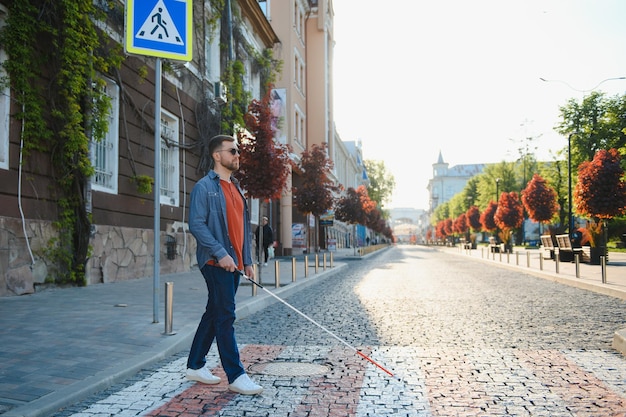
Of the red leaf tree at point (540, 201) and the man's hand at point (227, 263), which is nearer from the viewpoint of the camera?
the man's hand at point (227, 263)

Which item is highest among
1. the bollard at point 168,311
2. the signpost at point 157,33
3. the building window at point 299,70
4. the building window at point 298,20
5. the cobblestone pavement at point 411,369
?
the building window at point 298,20

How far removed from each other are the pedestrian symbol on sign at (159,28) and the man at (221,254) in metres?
2.87

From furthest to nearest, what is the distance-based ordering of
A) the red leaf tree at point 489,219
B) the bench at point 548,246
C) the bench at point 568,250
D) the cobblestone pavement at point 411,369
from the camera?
the red leaf tree at point 489,219, the bench at point 548,246, the bench at point 568,250, the cobblestone pavement at point 411,369

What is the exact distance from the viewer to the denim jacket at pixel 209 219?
3973 millimetres

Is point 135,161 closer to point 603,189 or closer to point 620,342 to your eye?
point 620,342

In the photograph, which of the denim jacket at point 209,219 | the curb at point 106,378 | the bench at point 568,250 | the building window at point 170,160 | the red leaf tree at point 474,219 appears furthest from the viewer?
the red leaf tree at point 474,219

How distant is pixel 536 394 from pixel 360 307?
5.55 m

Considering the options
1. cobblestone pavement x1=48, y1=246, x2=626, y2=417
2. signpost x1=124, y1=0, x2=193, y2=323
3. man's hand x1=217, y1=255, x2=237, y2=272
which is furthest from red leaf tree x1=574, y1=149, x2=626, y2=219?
man's hand x1=217, y1=255, x2=237, y2=272

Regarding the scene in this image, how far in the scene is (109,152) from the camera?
12.1 metres

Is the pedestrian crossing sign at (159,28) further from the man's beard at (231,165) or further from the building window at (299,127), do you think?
the building window at (299,127)

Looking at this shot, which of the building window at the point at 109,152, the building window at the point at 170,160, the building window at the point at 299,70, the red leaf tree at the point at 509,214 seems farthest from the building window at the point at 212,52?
the red leaf tree at the point at 509,214

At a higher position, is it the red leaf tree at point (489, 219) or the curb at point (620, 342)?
the red leaf tree at point (489, 219)

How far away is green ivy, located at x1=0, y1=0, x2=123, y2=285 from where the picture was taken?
29.8ft

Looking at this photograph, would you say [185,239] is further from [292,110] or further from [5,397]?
[292,110]
